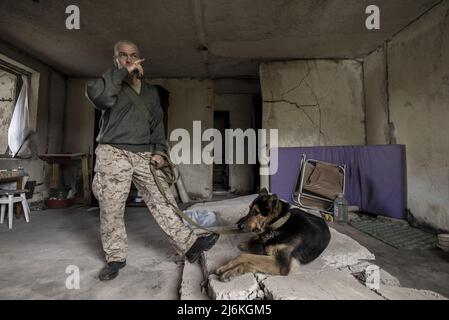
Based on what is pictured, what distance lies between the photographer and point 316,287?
1340 mm

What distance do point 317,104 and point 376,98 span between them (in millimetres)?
974

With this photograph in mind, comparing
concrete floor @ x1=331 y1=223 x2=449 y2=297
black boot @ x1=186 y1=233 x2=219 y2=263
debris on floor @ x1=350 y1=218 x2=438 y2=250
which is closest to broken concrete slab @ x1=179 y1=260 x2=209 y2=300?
black boot @ x1=186 y1=233 x2=219 y2=263

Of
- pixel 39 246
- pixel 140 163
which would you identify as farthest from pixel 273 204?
pixel 39 246

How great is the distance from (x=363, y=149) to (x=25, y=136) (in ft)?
19.2

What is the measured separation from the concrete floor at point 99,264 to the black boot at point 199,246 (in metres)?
0.15

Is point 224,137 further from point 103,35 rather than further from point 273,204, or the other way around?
point 273,204

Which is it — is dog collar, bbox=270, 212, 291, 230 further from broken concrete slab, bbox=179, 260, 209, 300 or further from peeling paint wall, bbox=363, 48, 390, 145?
peeling paint wall, bbox=363, 48, 390, 145

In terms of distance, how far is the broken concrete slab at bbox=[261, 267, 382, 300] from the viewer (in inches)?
48.9

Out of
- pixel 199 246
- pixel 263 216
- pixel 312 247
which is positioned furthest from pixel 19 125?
pixel 312 247

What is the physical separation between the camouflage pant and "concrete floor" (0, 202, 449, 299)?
0.23 meters

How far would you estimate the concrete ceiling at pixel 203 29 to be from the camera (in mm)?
2916

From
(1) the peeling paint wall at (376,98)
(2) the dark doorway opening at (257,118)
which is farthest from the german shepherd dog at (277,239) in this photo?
(2) the dark doorway opening at (257,118)

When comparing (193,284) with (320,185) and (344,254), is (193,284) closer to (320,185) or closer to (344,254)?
(344,254)

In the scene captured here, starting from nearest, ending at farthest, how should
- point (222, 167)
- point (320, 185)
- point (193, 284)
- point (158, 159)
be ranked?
point (193, 284) → point (158, 159) → point (320, 185) → point (222, 167)
